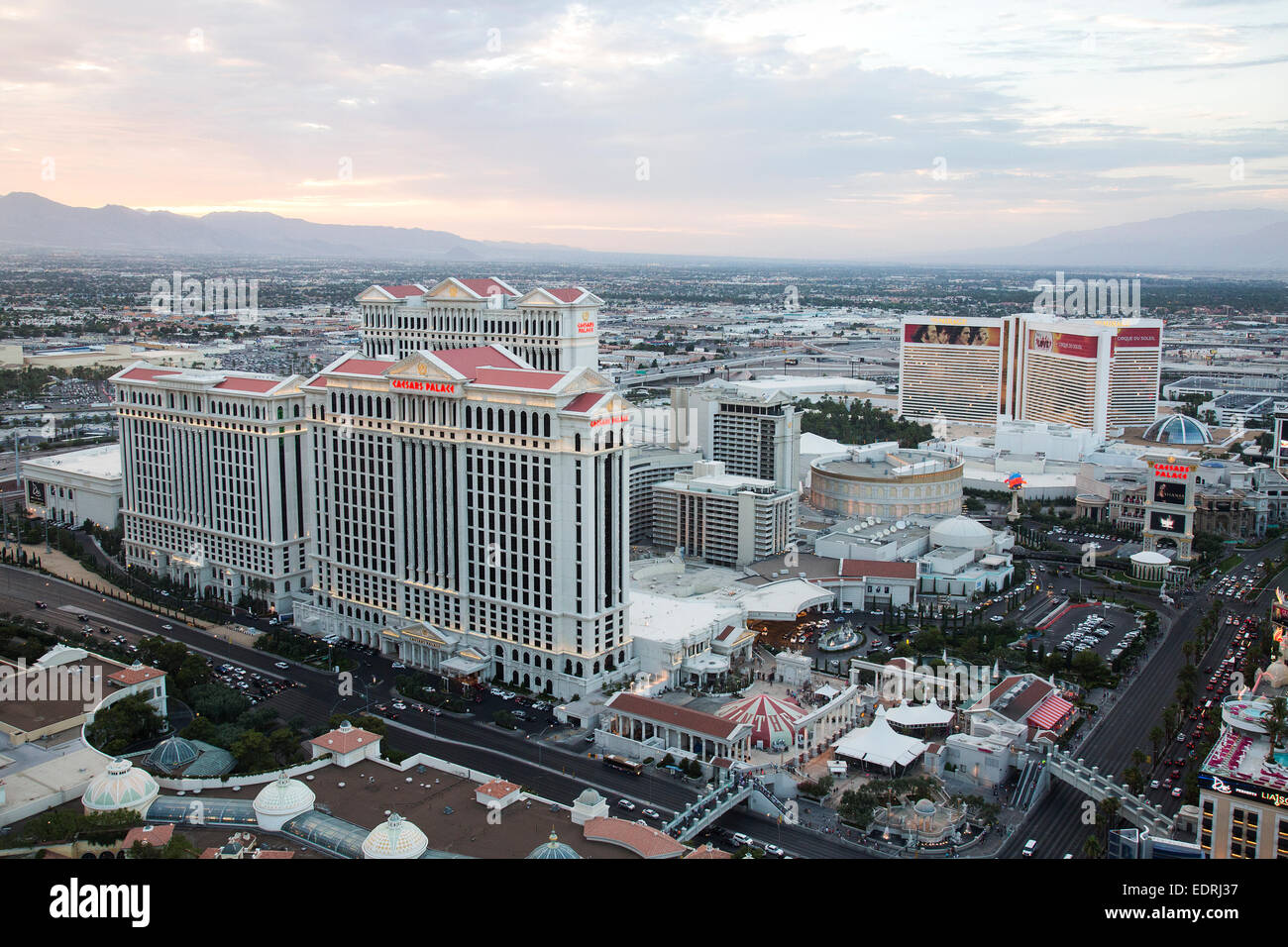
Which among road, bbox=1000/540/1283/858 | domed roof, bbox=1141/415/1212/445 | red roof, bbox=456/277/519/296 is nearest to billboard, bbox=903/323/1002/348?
domed roof, bbox=1141/415/1212/445

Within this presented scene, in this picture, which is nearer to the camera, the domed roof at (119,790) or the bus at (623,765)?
the domed roof at (119,790)

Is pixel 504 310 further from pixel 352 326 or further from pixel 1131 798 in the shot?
pixel 352 326

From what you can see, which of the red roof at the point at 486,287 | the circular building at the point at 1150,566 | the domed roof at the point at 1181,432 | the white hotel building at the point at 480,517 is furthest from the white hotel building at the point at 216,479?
the domed roof at the point at 1181,432

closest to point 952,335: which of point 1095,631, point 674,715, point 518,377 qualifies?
point 1095,631

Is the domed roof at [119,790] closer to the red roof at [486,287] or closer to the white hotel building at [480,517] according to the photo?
the white hotel building at [480,517]

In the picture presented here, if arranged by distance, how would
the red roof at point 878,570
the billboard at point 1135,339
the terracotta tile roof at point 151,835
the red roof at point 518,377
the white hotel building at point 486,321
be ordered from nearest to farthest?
the terracotta tile roof at point 151,835 → the red roof at point 518,377 → the red roof at point 878,570 → the white hotel building at point 486,321 → the billboard at point 1135,339

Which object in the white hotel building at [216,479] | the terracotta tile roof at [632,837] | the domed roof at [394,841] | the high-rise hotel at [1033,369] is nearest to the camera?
the domed roof at [394,841]

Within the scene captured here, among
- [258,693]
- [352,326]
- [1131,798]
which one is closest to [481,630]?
[258,693]
